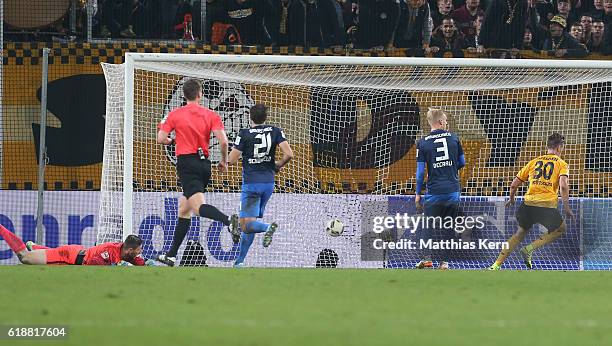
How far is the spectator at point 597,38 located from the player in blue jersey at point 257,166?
590 centimetres

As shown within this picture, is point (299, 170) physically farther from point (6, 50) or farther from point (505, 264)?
point (6, 50)

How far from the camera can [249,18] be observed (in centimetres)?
1602

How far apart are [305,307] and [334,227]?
734cm

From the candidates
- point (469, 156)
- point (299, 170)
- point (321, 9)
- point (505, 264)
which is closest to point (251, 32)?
point (321, 9)

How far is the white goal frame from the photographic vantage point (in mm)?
12922

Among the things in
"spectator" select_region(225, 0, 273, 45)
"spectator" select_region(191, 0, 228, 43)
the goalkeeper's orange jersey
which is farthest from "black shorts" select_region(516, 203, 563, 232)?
"spectator" select_region(191, 0, 228, 43)

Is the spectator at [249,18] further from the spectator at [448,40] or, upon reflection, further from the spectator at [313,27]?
the spectator at [448,40]

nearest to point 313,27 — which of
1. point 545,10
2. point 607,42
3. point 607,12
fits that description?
point 545,10

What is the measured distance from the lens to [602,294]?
8.75m

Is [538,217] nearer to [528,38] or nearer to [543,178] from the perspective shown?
[543,178]

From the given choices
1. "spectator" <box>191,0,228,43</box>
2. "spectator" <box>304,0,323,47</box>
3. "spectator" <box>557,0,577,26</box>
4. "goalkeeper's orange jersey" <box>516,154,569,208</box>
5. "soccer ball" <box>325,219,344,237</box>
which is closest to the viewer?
"goalkeeper's orange jersey" <box>516,154,569,208</box>

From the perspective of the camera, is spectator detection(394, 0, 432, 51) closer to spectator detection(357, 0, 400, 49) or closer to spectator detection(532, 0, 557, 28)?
spectator detection(357, 0, 400, 49)

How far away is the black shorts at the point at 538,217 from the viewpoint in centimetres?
1361

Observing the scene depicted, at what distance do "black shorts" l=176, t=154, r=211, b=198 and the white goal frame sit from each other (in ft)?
3.59
